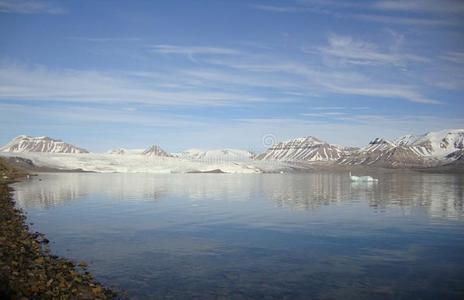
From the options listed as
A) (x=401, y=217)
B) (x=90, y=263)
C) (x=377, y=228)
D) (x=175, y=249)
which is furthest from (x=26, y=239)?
(x=401, y=217)

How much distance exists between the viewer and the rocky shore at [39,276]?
27.1 feet

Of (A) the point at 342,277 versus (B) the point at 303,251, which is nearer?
(A) the point at 342,277

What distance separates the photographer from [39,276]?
935 cm

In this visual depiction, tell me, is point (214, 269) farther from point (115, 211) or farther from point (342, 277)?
point (115, 211)

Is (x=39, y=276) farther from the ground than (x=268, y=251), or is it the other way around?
(x=39, y=276)

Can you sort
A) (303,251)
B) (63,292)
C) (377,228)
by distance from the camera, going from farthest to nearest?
(377,228)
(303,251)
(63,292)

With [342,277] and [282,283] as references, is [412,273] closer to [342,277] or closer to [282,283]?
[342,277]

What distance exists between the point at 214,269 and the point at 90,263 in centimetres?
317

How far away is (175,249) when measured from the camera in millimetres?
13727

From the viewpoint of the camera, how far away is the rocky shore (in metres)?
8.27

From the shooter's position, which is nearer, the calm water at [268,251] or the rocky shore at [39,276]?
the rocky shore at [39,276]

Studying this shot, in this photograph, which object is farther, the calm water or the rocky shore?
the calm water

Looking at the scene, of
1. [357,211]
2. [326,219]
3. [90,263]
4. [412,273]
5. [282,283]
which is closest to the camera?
[282,283]

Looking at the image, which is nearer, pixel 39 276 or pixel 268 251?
pixel 39 276
